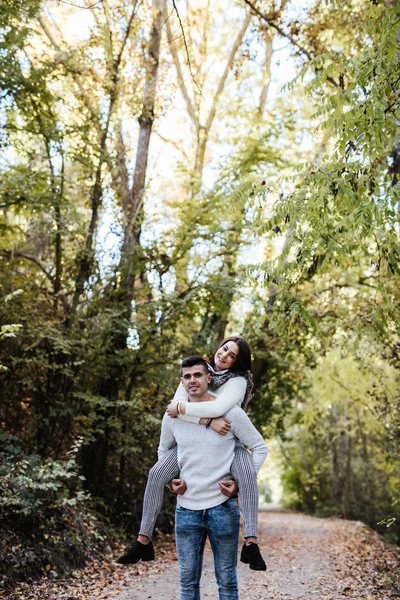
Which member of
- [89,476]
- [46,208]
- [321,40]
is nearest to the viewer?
[46,208]

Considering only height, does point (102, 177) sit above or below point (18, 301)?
above

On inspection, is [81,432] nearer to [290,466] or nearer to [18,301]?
[18,301]

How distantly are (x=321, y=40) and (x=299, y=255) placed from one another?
24.8 feet

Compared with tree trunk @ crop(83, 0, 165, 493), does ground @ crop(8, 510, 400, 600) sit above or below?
below

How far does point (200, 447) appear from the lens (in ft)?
10.7

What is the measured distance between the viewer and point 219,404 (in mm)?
3256

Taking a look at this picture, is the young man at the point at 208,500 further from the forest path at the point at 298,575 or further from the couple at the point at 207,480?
the forest path at the point at 298,575

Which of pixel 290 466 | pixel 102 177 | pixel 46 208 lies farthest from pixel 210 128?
pixel 290 466

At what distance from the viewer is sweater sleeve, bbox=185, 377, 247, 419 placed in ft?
10.6

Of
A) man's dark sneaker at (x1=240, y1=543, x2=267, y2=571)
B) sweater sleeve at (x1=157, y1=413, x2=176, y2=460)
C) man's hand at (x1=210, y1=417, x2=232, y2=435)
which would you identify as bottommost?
man's dark sneaker at (x1=240, y1=543, x2=267, y2=571)

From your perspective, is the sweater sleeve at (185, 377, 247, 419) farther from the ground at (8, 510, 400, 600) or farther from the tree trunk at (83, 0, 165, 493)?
the tree trunk at (83, 0, 165, 493)

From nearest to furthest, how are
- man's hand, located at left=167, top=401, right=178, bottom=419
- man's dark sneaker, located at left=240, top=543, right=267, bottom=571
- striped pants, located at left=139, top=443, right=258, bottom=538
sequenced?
1. man's dark sneaker, located at left=240, top=543, right=267, bottom=571
2. striped pants, located at left=139, top=443, right=258, bottom=538
3. man's hand, located at left=167, top=401, right=178, bottom=419

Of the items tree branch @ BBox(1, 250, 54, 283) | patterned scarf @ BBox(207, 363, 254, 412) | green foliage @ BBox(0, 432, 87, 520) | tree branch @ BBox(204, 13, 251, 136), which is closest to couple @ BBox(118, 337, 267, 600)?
patterned scarf @ BBox(207, 363, 254, 412)

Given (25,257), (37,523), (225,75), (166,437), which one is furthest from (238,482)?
(225,75)
